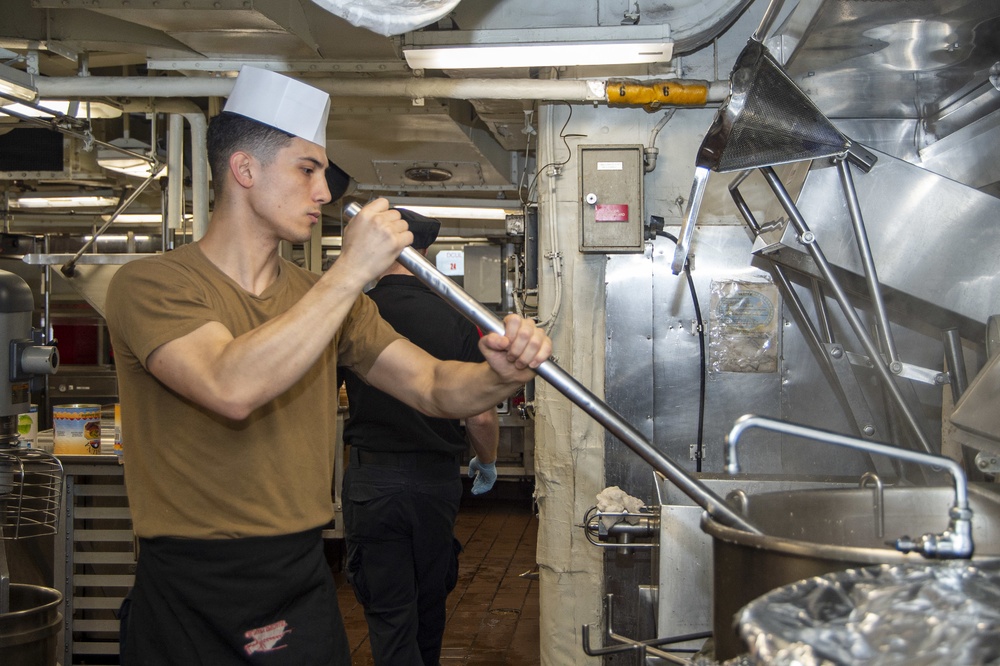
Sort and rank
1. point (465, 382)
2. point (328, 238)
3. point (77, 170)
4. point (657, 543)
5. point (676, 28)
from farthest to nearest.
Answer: point (328, 238)
point (77, 170)
point (676, 28)
point (657, 543)
point (465, 382)

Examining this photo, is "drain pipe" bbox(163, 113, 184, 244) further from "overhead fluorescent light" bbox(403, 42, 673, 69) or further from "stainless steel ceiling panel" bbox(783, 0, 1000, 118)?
"stainless steel ceiling panel" bbox(783, 0, 1000, 118)

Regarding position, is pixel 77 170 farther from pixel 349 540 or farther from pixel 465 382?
pixel 465 382

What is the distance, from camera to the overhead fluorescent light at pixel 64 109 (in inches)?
141

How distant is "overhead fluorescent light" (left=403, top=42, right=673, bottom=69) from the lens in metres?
2.80


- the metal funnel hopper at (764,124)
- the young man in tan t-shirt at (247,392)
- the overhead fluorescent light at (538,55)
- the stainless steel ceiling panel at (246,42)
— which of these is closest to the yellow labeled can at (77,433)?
the stainless steel ceiling panel at (246,42)

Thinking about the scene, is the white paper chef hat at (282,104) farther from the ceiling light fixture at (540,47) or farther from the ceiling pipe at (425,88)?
the ceiling pipe at (425,88)

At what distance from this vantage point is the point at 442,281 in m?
1.49

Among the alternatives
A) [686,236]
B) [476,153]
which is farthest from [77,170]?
[686,236]

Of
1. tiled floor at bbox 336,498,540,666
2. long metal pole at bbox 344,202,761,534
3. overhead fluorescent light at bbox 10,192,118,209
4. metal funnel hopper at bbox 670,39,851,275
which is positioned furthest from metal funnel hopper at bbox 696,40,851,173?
overhead fluorescent light at bbox 10,192,118,209

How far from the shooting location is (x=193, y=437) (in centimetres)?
157

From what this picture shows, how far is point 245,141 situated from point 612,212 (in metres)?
1.73

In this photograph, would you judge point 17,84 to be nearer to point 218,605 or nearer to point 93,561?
point 93,561

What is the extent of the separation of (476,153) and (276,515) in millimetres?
3493

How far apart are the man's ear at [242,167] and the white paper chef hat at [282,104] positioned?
8cm
